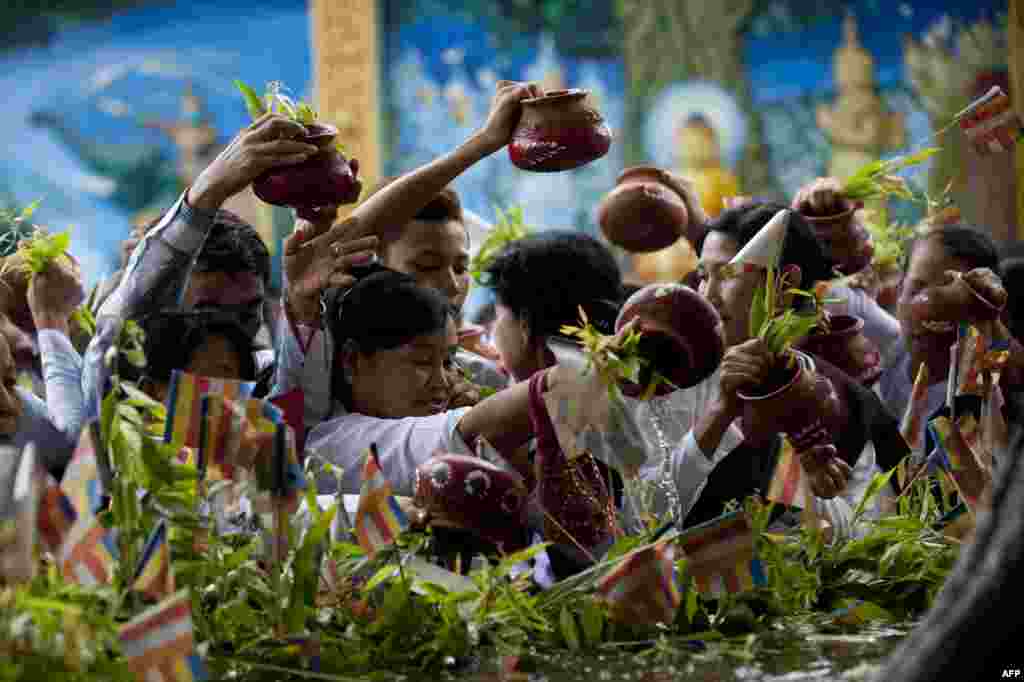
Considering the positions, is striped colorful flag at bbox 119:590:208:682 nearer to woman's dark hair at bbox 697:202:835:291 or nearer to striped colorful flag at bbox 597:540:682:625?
striped colorful flag at bbox 597:540:682:625

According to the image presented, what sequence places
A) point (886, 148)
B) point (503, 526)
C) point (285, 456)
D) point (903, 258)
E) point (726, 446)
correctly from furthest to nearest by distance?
point (886, 148), point (903, 258), point (726, 446), point (503, 526), point (285, 456)

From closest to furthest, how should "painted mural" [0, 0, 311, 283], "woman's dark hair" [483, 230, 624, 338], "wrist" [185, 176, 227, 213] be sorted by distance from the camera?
"wrist" [185, 176, 227, 213], "woman's dark hair" [483, 230, 624, 338], "painted mural" [0, 0, 311, 283]

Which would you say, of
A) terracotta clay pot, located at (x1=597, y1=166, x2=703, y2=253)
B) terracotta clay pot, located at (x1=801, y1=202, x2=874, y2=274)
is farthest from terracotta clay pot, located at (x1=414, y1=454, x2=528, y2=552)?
terracotta clay pot, located at (x1=801, y1=202, x2=874, y2=274)

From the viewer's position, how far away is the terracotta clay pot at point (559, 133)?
2.40 m

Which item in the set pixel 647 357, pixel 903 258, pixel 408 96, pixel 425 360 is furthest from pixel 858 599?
pixel 408 96

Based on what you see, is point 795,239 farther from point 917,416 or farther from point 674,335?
point 674,335

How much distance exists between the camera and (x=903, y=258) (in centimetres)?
349

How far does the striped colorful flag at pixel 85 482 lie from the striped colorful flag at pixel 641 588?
1.73 ft

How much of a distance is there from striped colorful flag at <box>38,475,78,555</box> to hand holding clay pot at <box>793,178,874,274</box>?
193 centimetres

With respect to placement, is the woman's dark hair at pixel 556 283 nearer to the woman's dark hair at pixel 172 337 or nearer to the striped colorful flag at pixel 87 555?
the woman's dark hair at pixel 172 337

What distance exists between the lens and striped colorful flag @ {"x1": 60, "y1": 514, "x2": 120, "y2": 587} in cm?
146

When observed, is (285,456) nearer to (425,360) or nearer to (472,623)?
(472,623)

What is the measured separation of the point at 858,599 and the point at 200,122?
9.45 meters

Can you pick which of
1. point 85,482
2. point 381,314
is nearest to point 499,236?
point 381,314
